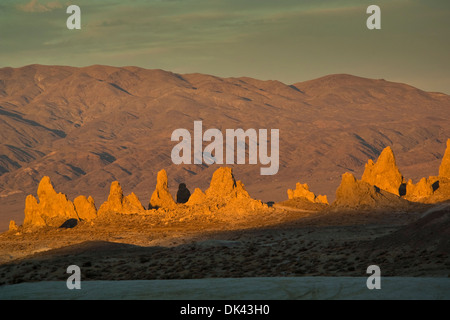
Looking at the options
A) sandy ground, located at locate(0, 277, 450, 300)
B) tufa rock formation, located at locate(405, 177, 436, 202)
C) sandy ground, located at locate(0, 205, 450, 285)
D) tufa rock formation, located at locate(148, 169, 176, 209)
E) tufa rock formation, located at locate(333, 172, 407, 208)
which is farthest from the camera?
tufa rock formation, located at locate(148, 169, 176, 209)

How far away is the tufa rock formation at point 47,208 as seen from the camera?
311 feet

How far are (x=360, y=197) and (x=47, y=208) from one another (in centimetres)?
4560

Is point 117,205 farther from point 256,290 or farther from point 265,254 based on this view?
point 256,290

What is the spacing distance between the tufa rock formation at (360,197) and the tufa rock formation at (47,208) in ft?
128

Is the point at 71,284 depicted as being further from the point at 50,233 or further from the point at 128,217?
the point at 128,217

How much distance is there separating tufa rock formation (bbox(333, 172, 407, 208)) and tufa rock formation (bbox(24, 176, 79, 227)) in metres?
38.9

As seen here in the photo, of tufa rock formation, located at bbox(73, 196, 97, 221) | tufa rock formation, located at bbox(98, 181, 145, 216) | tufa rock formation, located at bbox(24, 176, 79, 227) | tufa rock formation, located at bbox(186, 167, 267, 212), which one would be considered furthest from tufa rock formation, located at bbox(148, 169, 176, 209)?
tufa rock formation, located at bbox(24, 176, 79, 227)

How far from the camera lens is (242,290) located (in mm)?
20016

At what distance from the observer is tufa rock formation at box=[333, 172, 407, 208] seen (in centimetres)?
7350

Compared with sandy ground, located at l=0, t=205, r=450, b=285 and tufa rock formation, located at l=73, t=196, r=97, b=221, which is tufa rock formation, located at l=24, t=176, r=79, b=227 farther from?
sandy ground, located at l=0, t=205, r=450, b=285

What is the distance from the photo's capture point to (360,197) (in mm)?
74875
